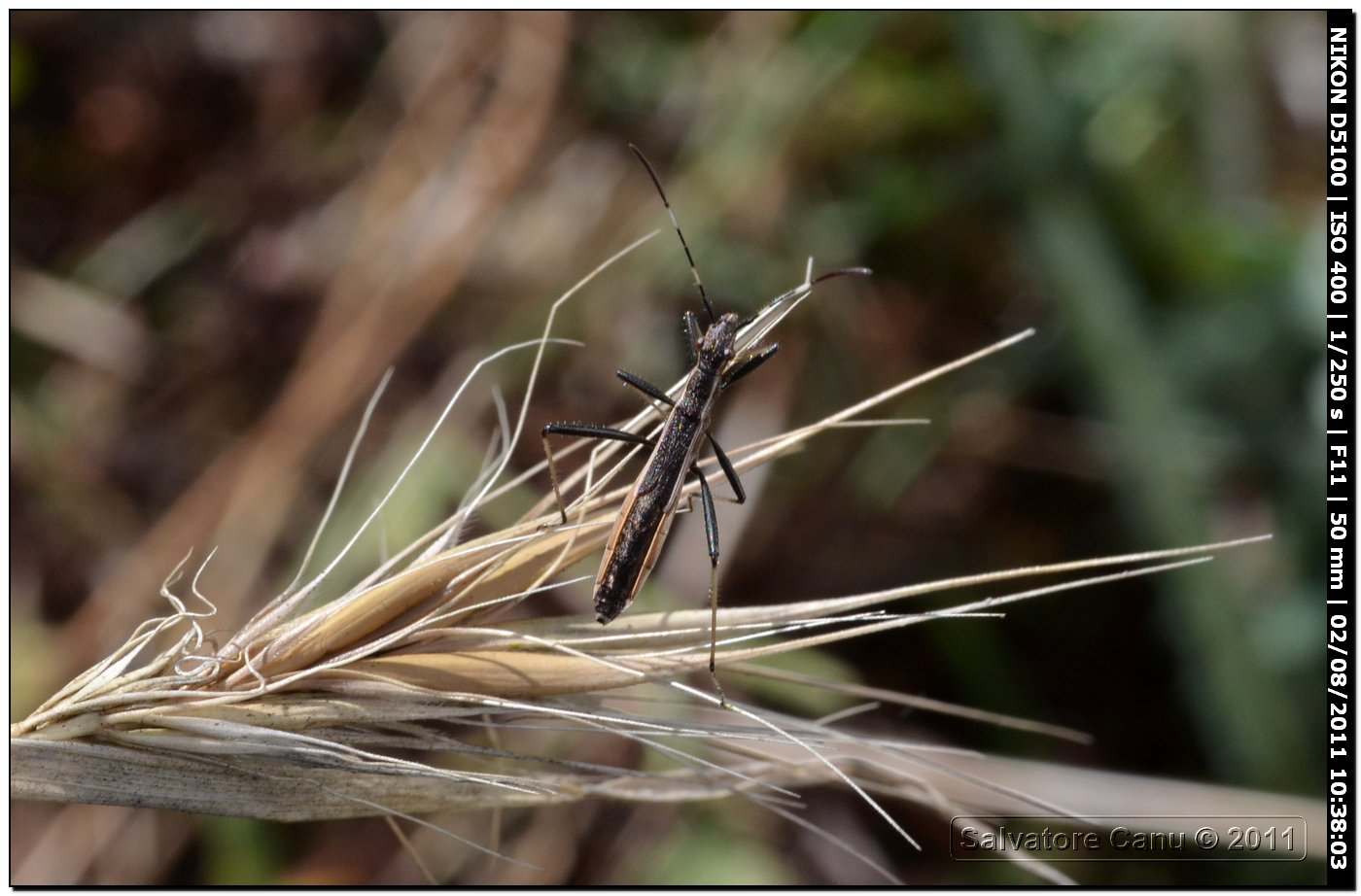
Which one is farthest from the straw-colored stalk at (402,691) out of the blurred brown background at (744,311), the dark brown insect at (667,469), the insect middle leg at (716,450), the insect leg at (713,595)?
the blurred brown background at (744,311)

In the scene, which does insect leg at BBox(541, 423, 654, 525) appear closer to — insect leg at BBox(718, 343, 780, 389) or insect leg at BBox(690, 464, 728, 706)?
insect leg at BBox(690, 464, 728, 706)

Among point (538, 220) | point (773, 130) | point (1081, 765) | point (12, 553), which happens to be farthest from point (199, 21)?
point (1081, 765)

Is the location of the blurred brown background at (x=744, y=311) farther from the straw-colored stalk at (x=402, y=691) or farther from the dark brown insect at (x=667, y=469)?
the straw-colored stalk at (x=402, y=691)

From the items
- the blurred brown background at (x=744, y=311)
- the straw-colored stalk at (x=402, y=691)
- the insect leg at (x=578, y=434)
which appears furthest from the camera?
the blurred brown background at (x=744, y=311)

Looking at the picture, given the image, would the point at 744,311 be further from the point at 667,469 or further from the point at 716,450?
the point at 716,450

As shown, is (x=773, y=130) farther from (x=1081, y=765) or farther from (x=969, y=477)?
(x=1081, y=765)

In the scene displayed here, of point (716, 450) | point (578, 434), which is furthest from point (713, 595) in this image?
point (578, 434)

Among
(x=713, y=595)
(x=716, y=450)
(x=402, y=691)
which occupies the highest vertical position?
(x=716, y=450)
